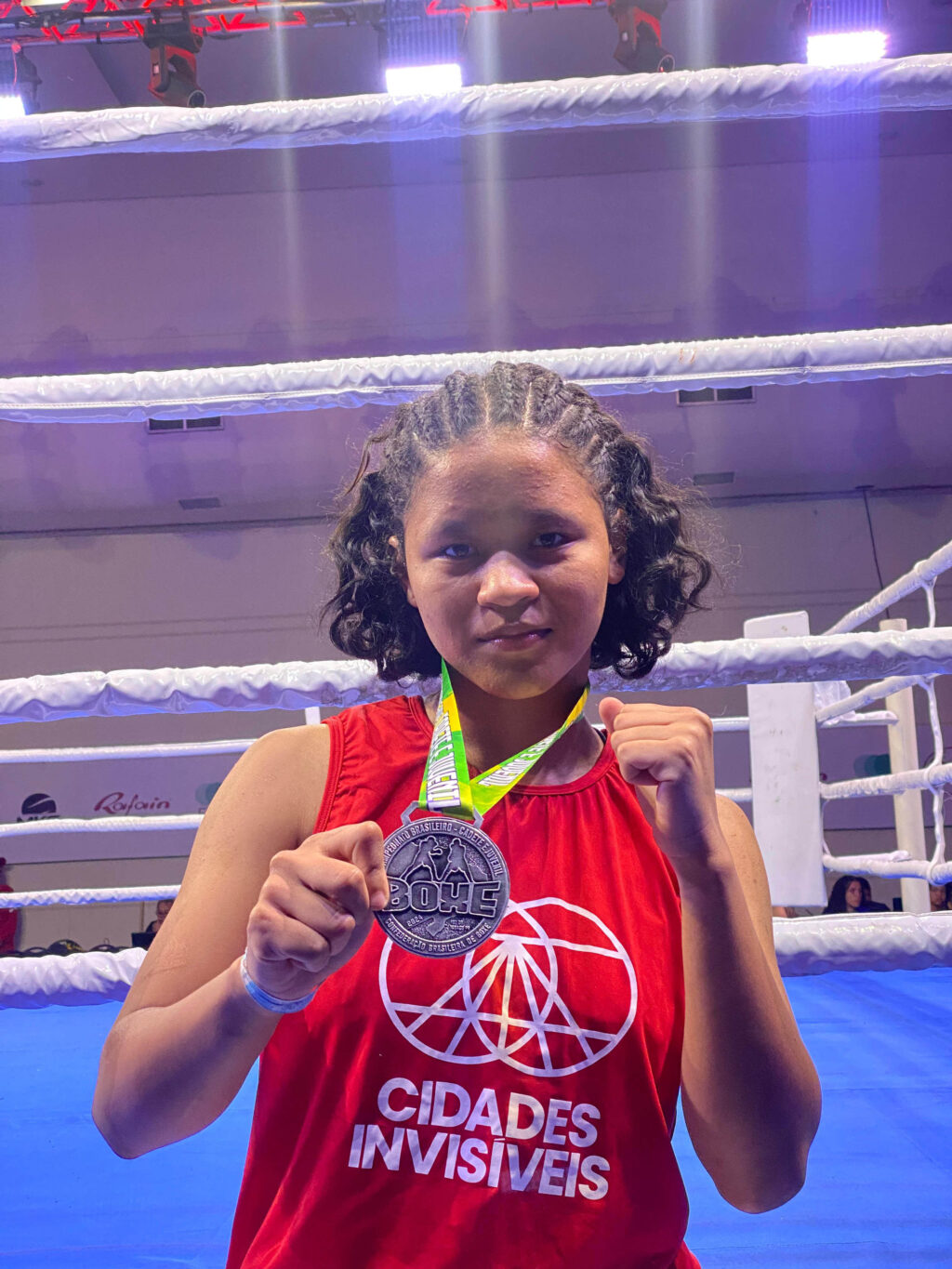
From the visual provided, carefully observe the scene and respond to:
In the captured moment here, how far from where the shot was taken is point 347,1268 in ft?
1.90

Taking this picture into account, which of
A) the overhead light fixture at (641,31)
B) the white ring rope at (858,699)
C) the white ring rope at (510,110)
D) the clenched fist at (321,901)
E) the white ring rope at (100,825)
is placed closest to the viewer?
the clenched fist at (321,901)

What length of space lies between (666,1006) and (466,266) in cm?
609

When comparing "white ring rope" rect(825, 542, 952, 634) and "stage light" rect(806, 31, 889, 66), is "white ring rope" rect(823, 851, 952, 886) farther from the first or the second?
"stage light" rect(806, 31, 889, 66)

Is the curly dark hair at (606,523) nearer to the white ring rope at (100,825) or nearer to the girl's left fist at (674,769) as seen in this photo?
the girl's left fist at (674,769)

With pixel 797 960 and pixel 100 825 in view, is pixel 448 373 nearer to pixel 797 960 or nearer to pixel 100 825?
pixel 797 960

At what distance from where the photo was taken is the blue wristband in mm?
526

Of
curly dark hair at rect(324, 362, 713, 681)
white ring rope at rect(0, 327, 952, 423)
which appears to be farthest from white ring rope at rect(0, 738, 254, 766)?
curly dark hair at rect(324, 362, 713, 681)

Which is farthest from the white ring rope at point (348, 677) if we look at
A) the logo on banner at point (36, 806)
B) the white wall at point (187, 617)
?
the logo on banner at point (36, 806)

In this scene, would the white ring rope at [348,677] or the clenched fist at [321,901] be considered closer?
the clenched fist at [321,901]

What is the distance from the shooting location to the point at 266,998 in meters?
0.53

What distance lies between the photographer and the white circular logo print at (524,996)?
0.62 meters

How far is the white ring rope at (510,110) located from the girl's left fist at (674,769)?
850 millimetres

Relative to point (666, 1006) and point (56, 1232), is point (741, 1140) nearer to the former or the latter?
point (666, 1006)

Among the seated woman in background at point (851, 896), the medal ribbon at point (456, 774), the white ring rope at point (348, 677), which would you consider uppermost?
the white ring rope at point (348, 677)
